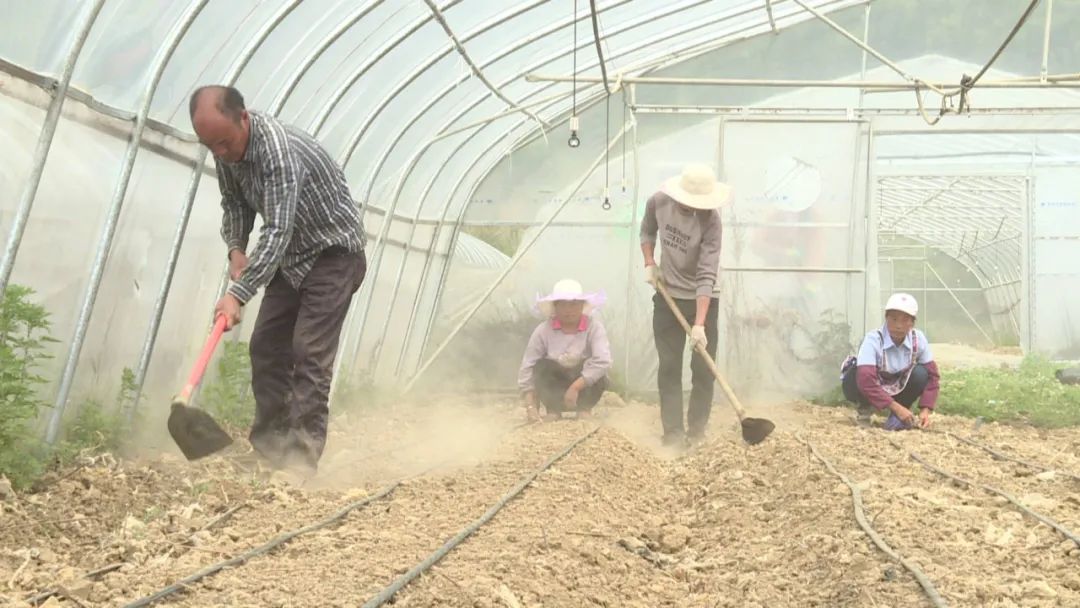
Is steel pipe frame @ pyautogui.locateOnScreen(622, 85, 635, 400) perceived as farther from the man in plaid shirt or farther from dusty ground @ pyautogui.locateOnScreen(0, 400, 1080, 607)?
the man in plaid shirt

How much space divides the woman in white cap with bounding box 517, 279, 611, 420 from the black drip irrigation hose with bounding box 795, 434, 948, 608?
299 cm

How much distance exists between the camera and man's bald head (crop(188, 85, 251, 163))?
4977 mm

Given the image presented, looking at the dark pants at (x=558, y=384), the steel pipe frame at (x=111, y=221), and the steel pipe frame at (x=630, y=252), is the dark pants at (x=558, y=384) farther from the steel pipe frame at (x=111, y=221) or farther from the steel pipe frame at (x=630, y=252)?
the steel pipe frame at (x=111, y=221)

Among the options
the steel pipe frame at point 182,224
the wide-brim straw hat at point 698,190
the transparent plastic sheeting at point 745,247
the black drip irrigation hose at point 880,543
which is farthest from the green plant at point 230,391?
the transparent plastic sheeting at point 745,247

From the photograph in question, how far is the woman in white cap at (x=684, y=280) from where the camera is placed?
7863 mm

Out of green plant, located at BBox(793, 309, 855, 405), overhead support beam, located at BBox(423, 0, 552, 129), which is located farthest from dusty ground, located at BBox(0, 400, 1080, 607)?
green plant, located at BBox(793, 309, 855, 405)

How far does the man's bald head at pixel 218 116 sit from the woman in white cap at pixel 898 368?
15.8 ft

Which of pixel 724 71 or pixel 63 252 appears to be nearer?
pixel 63 252

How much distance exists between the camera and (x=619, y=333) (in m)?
12.3

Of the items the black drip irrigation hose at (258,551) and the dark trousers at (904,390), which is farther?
the dark trousers at (904,390)

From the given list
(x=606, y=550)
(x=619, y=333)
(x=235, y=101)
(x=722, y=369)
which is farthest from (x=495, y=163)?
(x=606, y=550)

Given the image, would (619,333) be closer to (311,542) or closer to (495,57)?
(495,57)

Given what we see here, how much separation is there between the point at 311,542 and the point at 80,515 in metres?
1.02

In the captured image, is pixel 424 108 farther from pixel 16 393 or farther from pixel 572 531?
pixel 572 531
